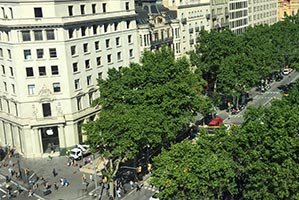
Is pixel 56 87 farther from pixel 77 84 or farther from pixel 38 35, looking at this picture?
pixel 38 35

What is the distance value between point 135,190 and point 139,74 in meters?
20.8

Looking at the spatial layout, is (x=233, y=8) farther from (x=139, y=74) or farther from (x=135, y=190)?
(x=135, y=190)

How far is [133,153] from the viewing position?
66.3 m

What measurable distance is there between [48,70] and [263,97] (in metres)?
57.5

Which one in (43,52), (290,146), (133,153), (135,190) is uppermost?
(43,52)

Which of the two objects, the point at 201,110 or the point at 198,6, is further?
the point at 198,6

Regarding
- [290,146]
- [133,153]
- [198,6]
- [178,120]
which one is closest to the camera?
[290,146]

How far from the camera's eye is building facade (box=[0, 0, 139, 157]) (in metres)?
83.1

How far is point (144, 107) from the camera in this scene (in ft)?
243

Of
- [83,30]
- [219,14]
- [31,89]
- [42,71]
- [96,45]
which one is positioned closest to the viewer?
[42,71]

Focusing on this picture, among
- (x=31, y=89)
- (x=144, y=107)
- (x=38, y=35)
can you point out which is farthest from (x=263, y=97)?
(x=38, y=35)

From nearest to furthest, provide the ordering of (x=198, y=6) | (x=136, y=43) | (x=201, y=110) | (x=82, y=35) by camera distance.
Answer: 1. (x=201, y=110)
2. (x=82, y=35)
3. (x=136, y=43)
4. (x=198, y=6)

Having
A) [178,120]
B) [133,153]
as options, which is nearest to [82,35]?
[178,120]

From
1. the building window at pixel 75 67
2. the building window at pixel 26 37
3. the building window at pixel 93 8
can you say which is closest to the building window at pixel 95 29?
the building window at pixel 93 8
